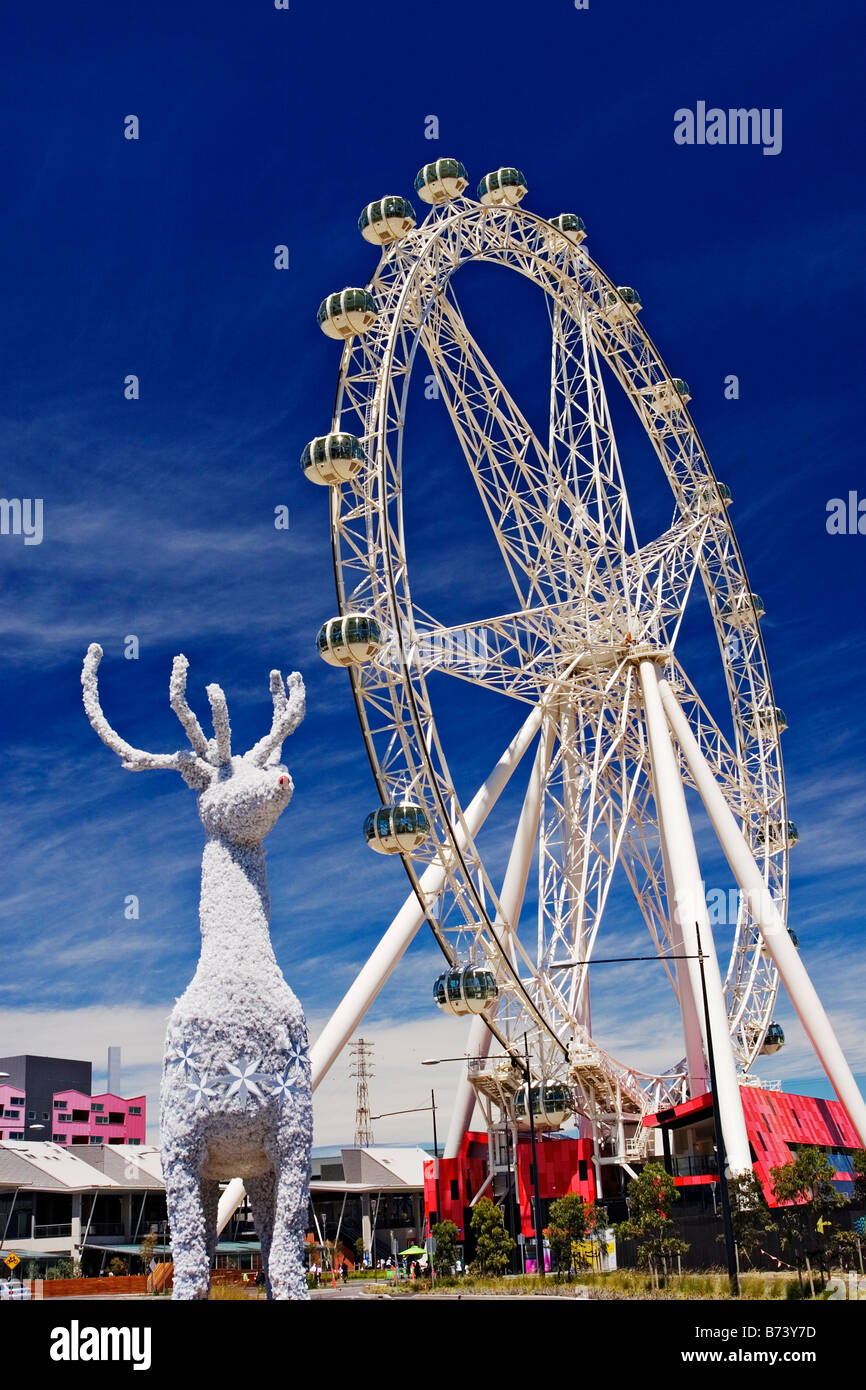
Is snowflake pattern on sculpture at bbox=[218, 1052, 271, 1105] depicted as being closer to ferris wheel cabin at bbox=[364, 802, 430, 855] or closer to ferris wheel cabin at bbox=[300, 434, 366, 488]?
ferris wheel cabin at bbox=[364, 802, 430, 855]

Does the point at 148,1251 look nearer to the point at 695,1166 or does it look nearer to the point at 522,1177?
the point at 522,1177

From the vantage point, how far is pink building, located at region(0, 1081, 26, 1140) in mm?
80000

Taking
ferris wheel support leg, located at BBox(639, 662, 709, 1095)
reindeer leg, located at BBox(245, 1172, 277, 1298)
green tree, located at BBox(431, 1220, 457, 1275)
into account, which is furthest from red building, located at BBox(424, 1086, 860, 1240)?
reindeer leg, located at BBox(245, 1172, 277, 1298)

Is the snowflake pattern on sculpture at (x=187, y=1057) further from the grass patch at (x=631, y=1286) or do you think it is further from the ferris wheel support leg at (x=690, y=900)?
the ferris wheel support leg at (x=690, y=900)

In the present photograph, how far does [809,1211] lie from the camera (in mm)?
29016

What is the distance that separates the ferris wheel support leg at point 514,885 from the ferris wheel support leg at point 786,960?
5.84 meters

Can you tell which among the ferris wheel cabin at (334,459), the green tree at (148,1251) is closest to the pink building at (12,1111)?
the green tree at (148,1251)

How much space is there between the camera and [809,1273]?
28.8m

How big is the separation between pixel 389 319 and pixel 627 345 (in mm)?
13382

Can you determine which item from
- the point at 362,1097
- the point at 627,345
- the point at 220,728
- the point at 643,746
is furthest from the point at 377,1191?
the point at 220,728

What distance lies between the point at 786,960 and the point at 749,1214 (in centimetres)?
1041

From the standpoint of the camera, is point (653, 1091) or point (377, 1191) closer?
point (653, 1091)

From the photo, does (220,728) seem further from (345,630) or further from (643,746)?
(643,746)
